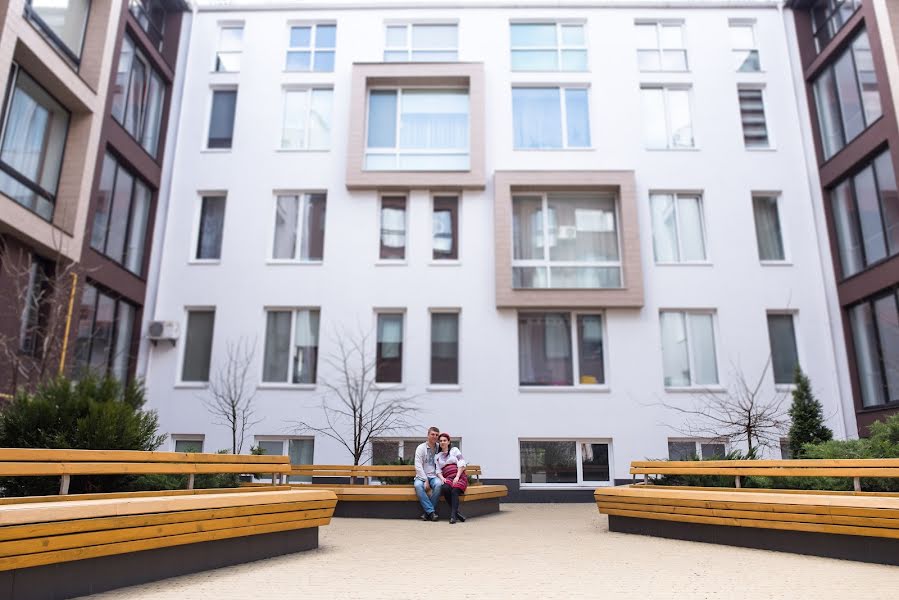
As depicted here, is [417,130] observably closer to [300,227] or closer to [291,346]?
[300,227]

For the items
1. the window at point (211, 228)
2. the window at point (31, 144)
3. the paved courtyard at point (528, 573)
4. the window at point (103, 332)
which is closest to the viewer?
the paved courtyard at point (528, 573)

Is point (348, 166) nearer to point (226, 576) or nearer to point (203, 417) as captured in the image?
point (203, 417)

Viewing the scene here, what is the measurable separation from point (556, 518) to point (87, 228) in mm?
12075

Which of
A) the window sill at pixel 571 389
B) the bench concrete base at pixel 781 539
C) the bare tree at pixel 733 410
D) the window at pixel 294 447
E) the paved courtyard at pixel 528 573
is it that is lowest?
the paved courtyard at pixel 528 573

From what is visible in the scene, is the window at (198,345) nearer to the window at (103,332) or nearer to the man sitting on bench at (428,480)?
the window at (103,332)

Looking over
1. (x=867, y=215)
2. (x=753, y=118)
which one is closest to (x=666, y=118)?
(x=753, y=118)

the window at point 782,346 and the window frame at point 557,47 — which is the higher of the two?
the window frame at point 557,47

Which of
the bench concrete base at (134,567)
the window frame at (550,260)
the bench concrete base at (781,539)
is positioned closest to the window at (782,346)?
the window frame at (550,260)

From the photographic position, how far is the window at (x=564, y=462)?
640 inches

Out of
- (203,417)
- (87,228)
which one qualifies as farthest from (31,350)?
(203,417)

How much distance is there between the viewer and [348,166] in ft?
59.4

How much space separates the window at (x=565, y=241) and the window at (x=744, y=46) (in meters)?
5.88

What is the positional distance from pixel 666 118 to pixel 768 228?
425cm

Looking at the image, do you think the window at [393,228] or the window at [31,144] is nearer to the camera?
the window at [31,144]
